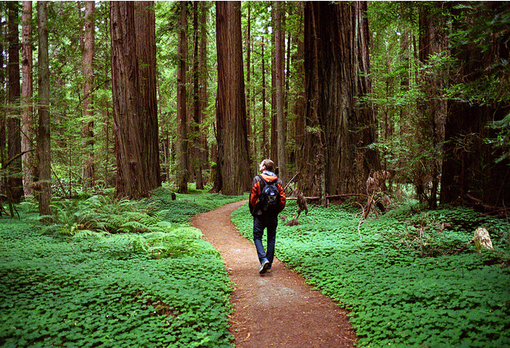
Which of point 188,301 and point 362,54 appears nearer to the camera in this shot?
point 188,301

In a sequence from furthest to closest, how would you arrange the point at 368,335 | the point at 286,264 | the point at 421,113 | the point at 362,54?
the point at 362,54 < the point at 421,113 < the point at 286,264 < the point at 368,335

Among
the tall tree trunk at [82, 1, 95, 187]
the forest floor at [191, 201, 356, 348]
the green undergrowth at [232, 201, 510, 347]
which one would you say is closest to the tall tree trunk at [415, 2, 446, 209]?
the green undergrowth at [232, 201, 510, 347]

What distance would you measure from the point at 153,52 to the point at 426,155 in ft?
39.9

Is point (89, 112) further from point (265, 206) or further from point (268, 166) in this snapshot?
point (265, 206)

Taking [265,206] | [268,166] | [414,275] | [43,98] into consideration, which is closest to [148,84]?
[43,98]

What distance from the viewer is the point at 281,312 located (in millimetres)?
4109

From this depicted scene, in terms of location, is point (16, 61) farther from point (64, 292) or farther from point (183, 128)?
point (64, 292)

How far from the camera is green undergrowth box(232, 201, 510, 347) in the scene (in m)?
3.07

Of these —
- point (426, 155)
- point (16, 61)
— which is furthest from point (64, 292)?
point (16, 61)

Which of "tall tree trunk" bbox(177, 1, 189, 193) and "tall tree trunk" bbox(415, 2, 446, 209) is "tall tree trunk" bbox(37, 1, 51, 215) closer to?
"tall tree trunk" bbox(415, 2, 446, 209)

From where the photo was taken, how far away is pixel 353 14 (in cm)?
1039

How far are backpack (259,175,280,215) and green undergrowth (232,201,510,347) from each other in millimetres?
1184

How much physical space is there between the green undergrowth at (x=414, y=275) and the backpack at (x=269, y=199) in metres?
1.18

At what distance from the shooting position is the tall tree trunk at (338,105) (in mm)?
10000
